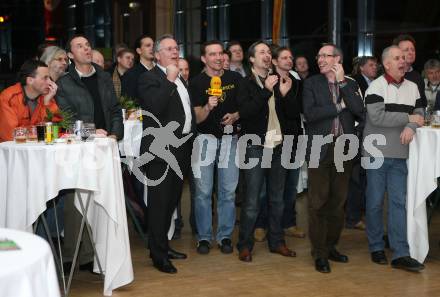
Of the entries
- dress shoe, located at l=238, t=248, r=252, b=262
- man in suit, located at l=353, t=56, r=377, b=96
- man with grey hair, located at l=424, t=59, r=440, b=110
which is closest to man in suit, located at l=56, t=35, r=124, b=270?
dress shoe, located at l=238, t=248, r=252, b=262

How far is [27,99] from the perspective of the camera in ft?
15.7

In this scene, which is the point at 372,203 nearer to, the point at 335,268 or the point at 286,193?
the point at 335,268

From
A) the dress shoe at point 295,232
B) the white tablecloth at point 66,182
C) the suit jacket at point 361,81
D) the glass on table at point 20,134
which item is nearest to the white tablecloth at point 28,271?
the white tablecloth at point 66,182

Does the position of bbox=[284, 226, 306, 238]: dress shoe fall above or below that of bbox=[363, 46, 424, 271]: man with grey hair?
below

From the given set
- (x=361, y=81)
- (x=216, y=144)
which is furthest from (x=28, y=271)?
(x=361, y=81)

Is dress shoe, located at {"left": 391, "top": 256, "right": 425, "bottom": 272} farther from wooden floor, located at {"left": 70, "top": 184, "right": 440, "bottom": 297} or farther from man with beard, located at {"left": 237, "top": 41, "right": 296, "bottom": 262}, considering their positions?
man with beard, located at {"left": 237, "top": 41, "right": 296, "bottom": 262}

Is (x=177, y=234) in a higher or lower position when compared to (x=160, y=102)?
lower

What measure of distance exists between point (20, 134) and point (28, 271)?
2.53 metres

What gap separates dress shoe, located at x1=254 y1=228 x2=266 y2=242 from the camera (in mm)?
6193

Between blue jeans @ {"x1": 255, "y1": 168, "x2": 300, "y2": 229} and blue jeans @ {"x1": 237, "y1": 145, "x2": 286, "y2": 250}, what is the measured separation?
38cm

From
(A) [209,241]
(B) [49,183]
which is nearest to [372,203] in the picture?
(A) [209,241]

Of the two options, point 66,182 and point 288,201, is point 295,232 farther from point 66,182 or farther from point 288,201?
point 66,182

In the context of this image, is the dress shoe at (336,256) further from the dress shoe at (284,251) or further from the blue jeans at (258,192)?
the blue jeans at (258,192)

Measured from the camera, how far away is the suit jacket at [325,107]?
16.5ft
